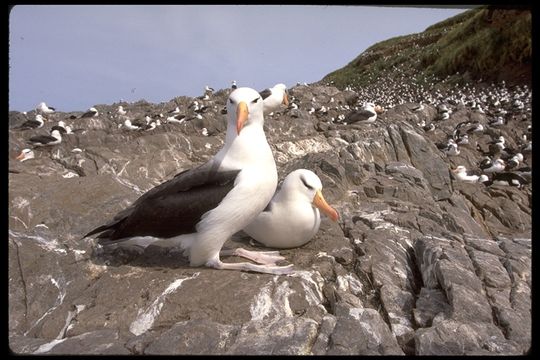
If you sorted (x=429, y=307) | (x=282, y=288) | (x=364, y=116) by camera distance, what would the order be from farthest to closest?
(x=364, y=116) < (x=282, y=288) < (x=429, y=307)

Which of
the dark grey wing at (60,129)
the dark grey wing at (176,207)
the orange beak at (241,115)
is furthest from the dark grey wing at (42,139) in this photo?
the orange beak at (241,115)

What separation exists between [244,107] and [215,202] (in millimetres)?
922

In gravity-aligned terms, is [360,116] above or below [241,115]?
below

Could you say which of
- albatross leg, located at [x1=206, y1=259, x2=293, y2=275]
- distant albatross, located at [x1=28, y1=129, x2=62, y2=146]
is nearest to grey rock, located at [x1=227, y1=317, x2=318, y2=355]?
albatross leg, located at [x1=206, y1=259, x2=293, y2=275]

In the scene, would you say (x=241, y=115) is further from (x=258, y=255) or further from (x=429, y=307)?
(x=429, y=307)

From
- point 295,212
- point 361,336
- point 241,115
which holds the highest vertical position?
point 241,115

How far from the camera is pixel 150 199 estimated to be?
4.42 metres

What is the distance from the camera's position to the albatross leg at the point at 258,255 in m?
4.50

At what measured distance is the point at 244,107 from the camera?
398 centimetres

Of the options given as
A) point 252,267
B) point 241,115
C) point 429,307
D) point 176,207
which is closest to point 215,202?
point 176,207

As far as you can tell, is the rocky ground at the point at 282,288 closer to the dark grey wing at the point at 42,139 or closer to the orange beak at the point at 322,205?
the orange beak at the point at 322,205

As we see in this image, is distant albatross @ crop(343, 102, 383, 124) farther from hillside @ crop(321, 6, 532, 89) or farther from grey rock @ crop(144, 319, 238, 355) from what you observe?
grey rock @ crop(144, 319, 238, 355)
